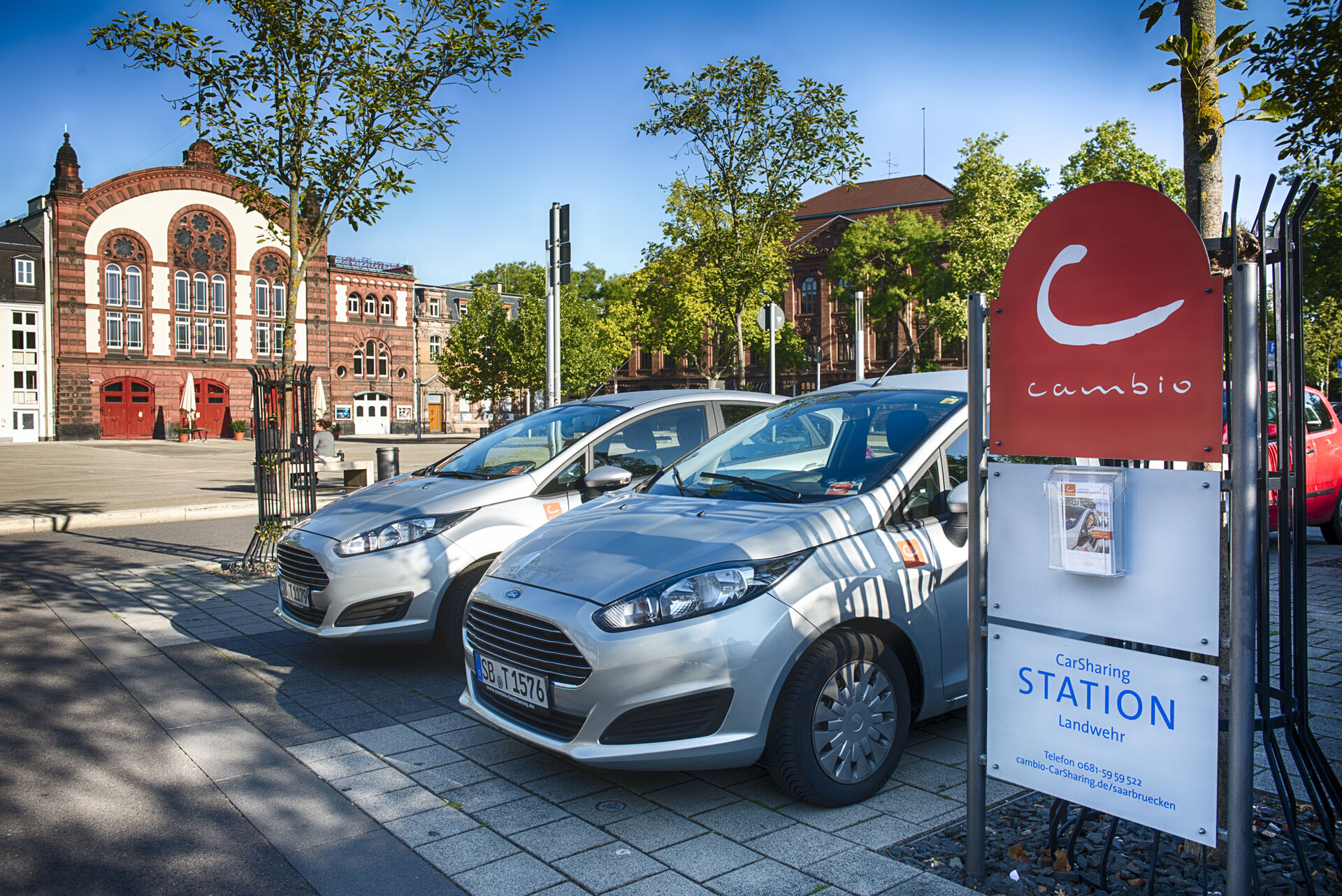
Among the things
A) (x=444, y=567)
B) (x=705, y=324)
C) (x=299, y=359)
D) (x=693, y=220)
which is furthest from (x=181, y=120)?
(x=299, y=359)

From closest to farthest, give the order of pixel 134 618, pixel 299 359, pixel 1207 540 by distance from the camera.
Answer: pixel 1207 540 < pixel 134 618 < pixel 299 359

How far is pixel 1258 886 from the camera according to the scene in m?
2.81

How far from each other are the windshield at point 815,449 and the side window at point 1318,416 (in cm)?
756

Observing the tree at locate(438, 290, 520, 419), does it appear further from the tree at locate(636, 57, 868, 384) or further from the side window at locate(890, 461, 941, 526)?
the side window at locate(890, 461, 941, 526)

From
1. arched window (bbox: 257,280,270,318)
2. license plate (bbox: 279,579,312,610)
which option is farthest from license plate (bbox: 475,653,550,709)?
arched window (bbox: 257,280,270,318)

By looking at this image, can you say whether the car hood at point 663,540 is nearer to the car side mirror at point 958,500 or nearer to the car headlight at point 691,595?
the car headlight at point 691,595

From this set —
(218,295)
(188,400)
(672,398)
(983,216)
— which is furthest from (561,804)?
(218,295)

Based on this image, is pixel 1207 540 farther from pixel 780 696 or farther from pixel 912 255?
pixel 912 255

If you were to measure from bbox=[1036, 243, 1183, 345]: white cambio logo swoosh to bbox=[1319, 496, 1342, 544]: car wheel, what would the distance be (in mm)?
9507

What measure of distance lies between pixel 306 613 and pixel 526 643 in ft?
8.32

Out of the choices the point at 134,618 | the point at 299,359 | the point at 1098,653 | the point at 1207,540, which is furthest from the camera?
the point at 299,359

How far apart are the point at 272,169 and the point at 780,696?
863 cm

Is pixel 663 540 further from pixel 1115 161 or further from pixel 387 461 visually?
pixel 1115 161

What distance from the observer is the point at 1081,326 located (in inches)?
116
